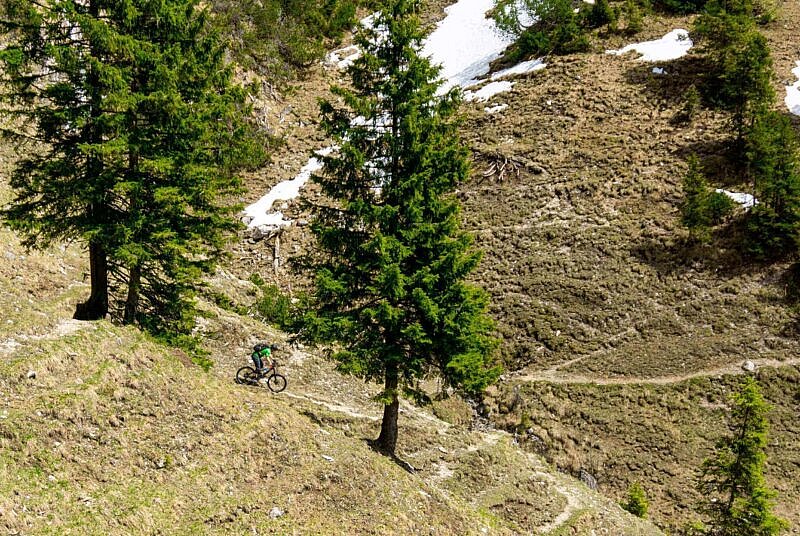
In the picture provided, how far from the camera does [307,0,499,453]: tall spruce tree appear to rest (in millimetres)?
16094

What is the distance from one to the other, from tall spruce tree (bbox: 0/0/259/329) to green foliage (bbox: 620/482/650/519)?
2075 cm

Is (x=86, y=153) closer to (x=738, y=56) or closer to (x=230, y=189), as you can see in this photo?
(x=230, y=189)

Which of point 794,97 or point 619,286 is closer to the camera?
point 619,286

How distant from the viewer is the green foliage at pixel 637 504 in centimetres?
2539

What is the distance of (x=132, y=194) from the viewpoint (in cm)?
1542

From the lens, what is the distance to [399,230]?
1620 cm

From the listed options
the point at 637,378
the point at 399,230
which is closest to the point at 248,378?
the point at 399,230

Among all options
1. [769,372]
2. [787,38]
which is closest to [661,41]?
[787,38]

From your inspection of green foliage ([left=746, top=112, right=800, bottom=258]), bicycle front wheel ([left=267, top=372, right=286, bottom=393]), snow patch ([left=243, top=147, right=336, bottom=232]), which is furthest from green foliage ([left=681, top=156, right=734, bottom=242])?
bicycle front wheel ([left=267, top=372, right=286, bottom=393])

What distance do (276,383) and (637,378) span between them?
21086 millimetres

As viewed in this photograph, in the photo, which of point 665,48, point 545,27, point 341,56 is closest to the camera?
point 665,48

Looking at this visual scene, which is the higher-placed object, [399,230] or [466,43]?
[466,43]

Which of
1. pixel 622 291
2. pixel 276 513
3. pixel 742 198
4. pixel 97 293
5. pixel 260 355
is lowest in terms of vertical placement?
pixel 276 513

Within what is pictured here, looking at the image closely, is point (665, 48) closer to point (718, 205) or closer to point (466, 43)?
point (466, 43)
